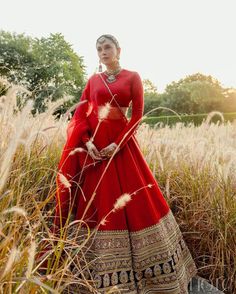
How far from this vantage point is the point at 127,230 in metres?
2.45

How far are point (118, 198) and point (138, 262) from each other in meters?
0.42

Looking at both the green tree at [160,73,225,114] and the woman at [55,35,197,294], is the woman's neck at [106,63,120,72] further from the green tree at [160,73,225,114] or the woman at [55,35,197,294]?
the green tree at [160,73,225,114]

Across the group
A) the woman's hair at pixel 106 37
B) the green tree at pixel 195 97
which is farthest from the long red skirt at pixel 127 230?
the green tree at pixel 195 97

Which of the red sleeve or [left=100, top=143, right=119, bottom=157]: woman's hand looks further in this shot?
the red sleeve

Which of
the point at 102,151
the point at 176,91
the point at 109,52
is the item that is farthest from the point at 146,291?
the point at 176,91

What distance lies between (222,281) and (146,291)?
65 cm

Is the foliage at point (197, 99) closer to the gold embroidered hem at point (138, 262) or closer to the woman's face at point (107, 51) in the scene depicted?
the woman's face at point (107, 51)

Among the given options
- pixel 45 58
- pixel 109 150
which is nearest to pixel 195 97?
pixel 45 58

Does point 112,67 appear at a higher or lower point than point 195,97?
higher

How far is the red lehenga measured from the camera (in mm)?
2367

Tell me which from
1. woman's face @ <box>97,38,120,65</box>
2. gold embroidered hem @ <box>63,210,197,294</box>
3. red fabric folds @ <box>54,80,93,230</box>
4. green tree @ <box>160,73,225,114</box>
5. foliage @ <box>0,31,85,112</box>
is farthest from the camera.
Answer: green tree @ <box>160,73,225,114</box>

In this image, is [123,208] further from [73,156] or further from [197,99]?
[197,99]

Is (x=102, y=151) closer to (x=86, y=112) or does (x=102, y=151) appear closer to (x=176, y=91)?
(x=86, y=112)

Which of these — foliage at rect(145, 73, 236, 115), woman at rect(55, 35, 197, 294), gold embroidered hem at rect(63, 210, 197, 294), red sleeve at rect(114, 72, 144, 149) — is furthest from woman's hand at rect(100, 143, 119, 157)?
foliage at rect(145, 73, 236, 115)
